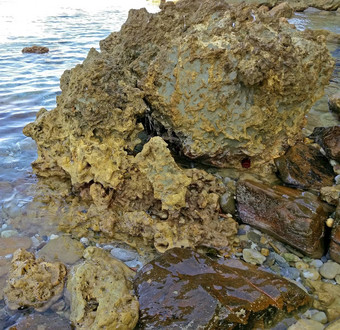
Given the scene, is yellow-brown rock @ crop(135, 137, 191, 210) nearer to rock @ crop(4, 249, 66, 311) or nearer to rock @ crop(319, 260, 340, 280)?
rock @ crop(4, 249, 66, 311)

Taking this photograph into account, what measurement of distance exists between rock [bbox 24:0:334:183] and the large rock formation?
12 mm

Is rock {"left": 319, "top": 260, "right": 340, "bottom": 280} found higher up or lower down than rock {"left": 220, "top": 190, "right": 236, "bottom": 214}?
lower down

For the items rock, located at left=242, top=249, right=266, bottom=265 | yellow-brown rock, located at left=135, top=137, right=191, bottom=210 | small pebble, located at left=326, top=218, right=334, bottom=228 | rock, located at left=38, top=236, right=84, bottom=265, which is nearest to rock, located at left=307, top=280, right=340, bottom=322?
rock, located at left=242, top=249, right=266, bottom=265

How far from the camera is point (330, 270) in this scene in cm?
296

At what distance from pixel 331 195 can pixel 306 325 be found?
137 centimetres

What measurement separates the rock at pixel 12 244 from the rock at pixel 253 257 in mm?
2109

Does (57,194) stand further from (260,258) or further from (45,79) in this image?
(45,79)

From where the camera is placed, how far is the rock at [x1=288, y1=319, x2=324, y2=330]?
8.26 feet

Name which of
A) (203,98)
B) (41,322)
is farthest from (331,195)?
(41,322)

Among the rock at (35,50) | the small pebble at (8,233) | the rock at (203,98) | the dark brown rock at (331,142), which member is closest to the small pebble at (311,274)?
the rock at (203,98)

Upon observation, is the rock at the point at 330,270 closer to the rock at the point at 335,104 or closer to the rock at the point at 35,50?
the rock at the point at 335,104

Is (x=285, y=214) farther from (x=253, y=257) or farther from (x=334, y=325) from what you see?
(x=334, y=325)

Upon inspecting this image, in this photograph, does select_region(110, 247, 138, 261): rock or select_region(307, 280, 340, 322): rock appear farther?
select_region(110, 247, 138, 261): rock

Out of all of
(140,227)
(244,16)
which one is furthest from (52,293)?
(244,16)
